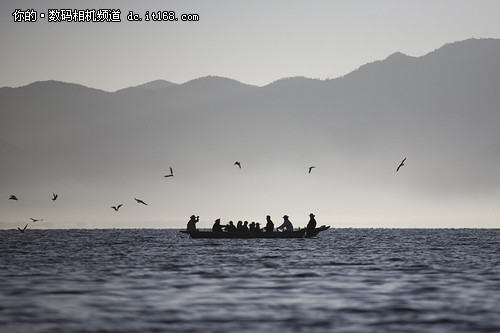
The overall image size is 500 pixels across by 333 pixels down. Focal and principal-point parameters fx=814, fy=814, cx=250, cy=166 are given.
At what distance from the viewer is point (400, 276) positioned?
130 ft

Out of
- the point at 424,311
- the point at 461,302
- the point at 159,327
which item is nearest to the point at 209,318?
the point at 159,327

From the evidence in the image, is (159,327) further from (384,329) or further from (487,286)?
(487,286)

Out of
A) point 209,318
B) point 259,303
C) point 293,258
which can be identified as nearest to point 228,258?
point 293,258

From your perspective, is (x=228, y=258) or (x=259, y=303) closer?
(x=259, y=303)

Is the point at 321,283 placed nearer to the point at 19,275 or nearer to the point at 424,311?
the point at 424,311

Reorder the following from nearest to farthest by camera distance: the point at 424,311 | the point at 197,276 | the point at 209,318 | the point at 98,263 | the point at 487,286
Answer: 1. the point at 209,318
2. the point at 424,311
3. the point at 487,286
4. the point at 197,276
5. the point at 98,263

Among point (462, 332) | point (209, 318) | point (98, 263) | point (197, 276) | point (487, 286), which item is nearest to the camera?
point (462, 332)

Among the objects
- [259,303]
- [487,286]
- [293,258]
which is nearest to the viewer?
[259,303]

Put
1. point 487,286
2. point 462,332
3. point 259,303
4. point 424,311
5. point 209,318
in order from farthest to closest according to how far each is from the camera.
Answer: point 487,286 → point 259,303 → point 424,311 → point 209,318 → point 462,332

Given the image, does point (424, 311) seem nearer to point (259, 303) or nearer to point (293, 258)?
point (259, 303)

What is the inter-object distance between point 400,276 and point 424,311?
13916 millimetres

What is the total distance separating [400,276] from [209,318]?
17813 mm

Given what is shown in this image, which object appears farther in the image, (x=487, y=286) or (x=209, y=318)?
(x=487, y=286)

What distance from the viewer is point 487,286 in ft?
112
